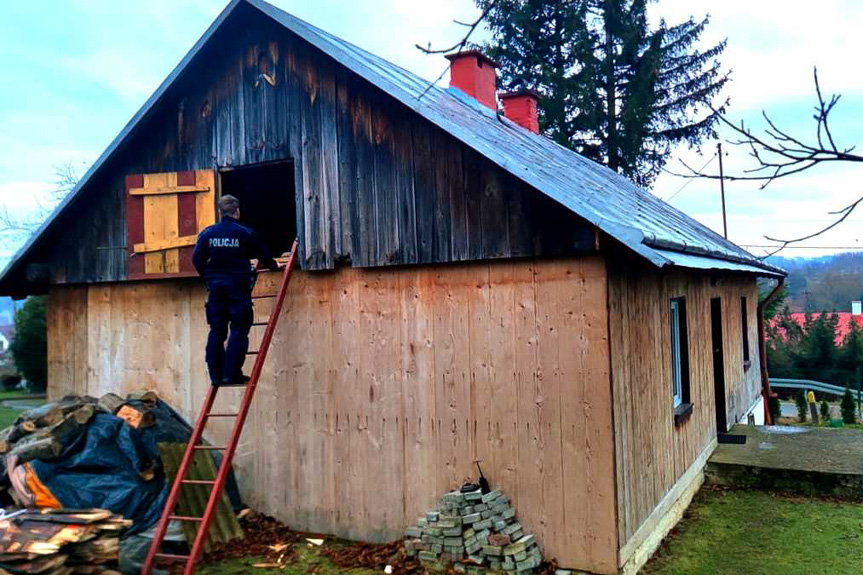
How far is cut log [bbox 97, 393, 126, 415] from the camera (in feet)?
24.8

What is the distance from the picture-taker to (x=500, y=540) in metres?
5.86

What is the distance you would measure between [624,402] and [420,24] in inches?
168

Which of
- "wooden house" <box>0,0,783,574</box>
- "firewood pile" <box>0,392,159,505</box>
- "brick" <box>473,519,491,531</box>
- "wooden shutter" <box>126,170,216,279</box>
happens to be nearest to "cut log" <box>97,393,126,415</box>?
"firewood pile" <box>0,392,159,505</box>

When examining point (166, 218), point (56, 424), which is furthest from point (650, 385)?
A: point (56, 424)

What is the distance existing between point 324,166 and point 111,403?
3.68 meters

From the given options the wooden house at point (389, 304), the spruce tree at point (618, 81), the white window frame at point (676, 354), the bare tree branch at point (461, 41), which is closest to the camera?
the bare tree branch at point (461, 41)

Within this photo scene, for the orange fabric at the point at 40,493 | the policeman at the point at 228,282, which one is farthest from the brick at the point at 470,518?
the orange fabric at the point at 40,493

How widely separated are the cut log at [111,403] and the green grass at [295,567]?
7.16 ft

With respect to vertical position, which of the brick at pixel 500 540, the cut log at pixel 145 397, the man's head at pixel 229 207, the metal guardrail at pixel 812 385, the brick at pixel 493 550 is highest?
the man's head at pixel 229 207

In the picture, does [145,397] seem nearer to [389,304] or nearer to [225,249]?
[225,249]

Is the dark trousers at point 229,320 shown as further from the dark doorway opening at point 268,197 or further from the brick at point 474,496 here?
the brick at point 474,496

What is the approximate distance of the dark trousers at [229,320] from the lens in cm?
643

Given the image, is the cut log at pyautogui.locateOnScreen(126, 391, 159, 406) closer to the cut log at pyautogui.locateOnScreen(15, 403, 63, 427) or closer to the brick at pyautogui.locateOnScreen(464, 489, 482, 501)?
the cut log at pyautogui.locateOnScreen(15, 403, 63, 427)

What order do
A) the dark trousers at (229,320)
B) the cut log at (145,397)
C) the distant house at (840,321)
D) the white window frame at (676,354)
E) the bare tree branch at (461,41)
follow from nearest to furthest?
the bare tree branch at (461,41) → the dark trousers at (229,320) → the cut log at (145,397) → the white window frame at (676,354) → the distant house at (840,321)
